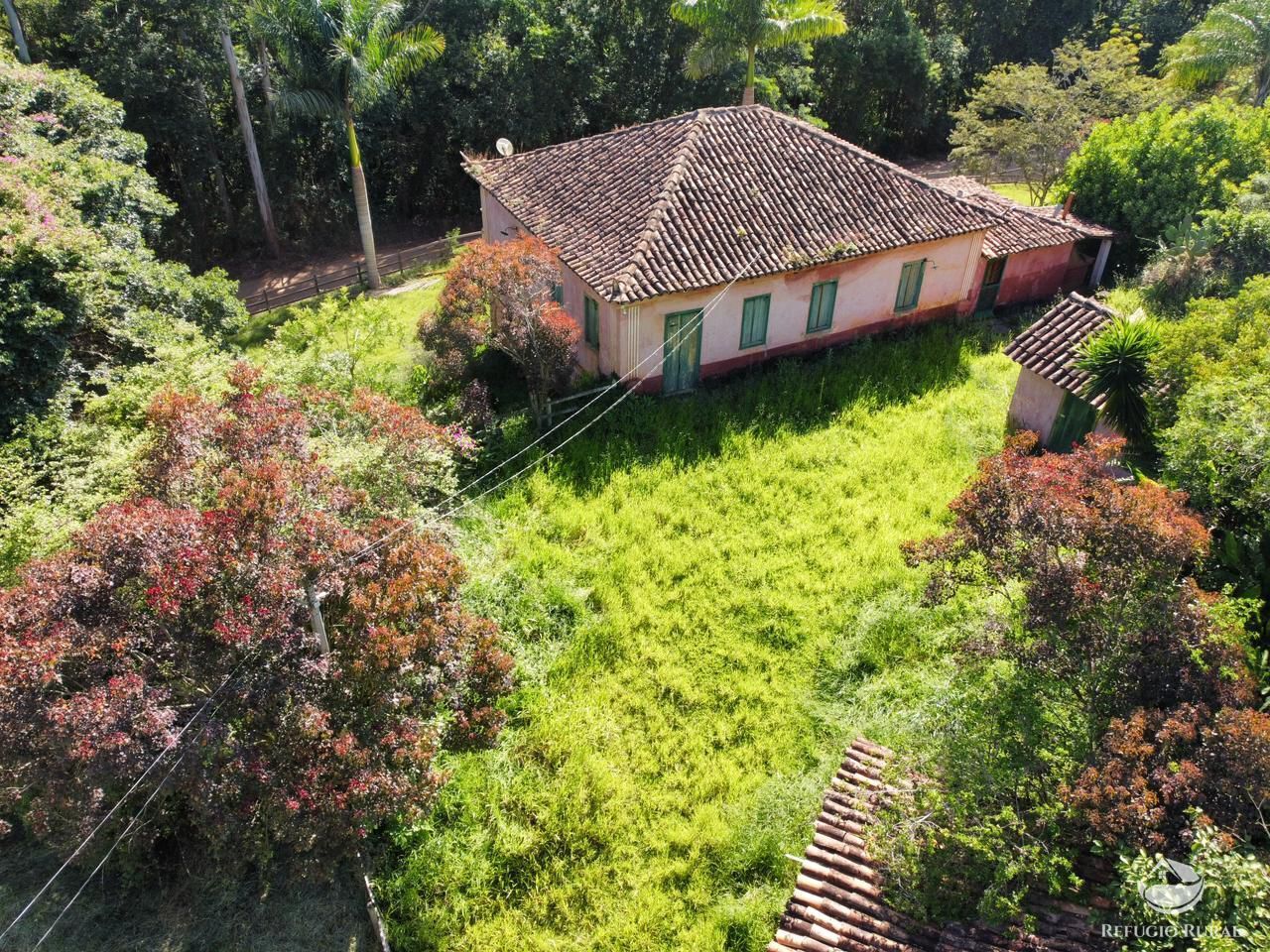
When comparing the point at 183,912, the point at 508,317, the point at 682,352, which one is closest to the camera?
the point at 183,912

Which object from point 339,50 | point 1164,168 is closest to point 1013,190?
point 1164,168

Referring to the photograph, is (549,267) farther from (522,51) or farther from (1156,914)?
(522,51)

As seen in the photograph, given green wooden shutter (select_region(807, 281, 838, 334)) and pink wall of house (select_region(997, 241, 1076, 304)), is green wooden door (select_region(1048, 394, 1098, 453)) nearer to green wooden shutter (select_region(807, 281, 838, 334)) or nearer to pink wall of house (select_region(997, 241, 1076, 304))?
green wooden shutter (select_region(807, 281, 838, 334))

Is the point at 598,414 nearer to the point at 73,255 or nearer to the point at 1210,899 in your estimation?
the point at 73,255

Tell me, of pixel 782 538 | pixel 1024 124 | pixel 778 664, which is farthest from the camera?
pixel 1024 124

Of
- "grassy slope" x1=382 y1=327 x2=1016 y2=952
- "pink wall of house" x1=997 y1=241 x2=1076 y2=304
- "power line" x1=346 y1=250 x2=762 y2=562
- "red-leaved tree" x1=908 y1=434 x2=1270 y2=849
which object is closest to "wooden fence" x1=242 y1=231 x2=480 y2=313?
"power line" x1=346 y1=250 x2=762 y2=562

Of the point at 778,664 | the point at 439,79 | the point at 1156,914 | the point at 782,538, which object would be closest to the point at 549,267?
the point at 782,538
